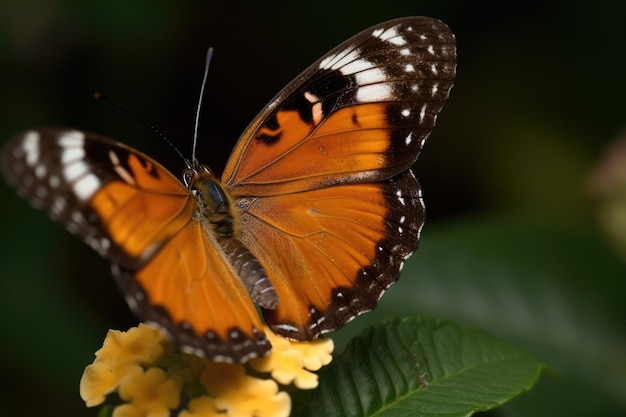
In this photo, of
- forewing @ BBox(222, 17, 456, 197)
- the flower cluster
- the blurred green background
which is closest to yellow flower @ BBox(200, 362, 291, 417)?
the flower cluster

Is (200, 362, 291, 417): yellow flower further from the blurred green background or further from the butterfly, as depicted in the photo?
the blurred green background

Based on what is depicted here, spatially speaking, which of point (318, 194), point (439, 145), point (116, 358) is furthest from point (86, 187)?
point (439, 145)

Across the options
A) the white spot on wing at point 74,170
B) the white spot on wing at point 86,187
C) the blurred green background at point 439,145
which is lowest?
the blurred green background at point 439,145

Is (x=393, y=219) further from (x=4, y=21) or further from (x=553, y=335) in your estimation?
(x=4, y=21)

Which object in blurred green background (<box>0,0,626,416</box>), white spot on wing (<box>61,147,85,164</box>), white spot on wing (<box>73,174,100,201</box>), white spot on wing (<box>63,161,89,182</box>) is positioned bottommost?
blurred green background (<box>0,0,626,416</box>)

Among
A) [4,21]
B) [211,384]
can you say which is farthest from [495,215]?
[4,21]

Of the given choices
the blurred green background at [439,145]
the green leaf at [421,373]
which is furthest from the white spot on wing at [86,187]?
the blurred green background at [439,145]

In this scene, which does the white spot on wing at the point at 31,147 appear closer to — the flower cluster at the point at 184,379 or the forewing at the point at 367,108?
the flower cluster at the point at 184,379
